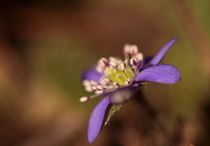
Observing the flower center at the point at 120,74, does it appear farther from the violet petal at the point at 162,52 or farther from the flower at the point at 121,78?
the violet petal at the point at 162,52

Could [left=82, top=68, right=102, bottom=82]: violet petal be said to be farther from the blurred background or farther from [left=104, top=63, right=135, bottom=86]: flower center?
the blurred background

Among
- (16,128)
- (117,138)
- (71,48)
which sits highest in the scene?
(71,48)

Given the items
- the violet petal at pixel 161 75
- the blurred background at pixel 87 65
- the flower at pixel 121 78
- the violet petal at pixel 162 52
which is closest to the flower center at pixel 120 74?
the flower at pixel 121 78

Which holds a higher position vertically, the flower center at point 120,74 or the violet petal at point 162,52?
the violet petal at point 162,52

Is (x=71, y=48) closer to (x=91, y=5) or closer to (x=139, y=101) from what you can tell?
(x=91, y=5)

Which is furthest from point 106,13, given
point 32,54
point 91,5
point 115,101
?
point 115,101

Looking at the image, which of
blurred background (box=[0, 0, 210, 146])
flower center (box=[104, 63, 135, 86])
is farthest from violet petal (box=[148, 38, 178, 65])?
blurred background (box=[0, 0, 210, 146])

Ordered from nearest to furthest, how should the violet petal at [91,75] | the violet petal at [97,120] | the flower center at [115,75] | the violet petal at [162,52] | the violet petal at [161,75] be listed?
1. the violet petal at [161,75]
2. the violet petal at [97,120]
3. the violet petal at [162,52]
4. the flower center at [115,75]
5. the violet petal at [91,75]
